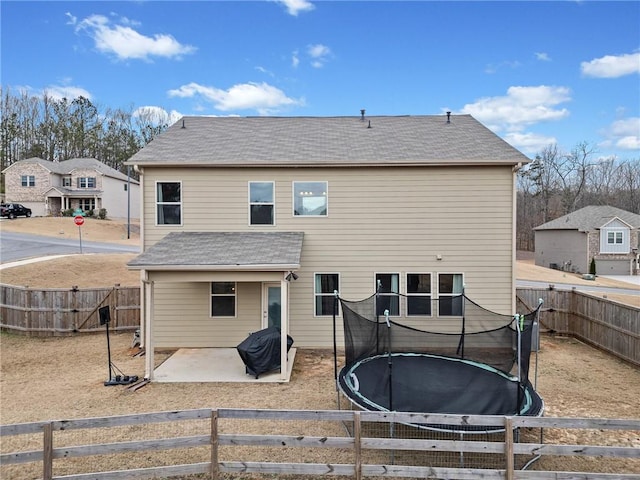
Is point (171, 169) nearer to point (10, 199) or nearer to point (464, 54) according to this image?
point (464, 54)

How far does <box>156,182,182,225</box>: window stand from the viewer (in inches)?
392

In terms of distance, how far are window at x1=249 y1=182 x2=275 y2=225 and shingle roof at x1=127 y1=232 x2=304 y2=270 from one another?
0.43 meters

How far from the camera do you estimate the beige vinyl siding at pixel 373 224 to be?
977cm

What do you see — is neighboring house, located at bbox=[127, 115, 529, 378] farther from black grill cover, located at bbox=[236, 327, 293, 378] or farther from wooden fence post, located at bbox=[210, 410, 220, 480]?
wooden fence post, located at bbox=[210, 410, 220, 480]

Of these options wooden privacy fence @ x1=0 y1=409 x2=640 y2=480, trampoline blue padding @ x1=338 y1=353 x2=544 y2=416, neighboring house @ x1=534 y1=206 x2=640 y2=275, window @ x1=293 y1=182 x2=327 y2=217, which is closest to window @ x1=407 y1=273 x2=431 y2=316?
trampoline blue padding @ x1=338 y1=353 x2=544 y2=416

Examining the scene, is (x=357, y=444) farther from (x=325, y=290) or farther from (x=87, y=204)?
(x=87, y=204)

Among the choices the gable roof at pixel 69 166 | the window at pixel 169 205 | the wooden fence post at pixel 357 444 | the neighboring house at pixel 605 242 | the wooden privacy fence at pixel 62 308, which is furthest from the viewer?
the gable roof at pixel 69 166

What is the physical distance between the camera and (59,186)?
35.6 metres

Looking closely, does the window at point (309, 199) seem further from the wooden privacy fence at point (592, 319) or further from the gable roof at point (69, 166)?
the gable roof at point (69, 166)

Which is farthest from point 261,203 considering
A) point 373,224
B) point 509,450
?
point 509,450

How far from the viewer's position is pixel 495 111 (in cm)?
4653

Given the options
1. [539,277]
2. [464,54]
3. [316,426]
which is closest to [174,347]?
[316,426]

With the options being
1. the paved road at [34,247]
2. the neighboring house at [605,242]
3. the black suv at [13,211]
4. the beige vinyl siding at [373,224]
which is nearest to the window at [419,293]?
the beige vinyl siding at [373,224]

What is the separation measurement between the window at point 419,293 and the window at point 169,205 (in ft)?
21.7
